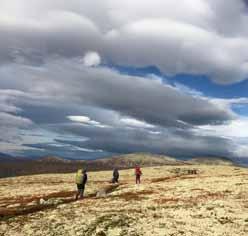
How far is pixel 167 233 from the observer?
37.6 metres

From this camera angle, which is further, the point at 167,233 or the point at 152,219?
the point at 152,219

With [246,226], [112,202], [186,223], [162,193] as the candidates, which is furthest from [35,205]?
[246,226]

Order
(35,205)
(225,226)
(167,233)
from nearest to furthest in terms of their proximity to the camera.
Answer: (167,233)
(225,226)
(35,205)

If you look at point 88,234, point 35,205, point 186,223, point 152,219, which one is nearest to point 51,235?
point 88,234

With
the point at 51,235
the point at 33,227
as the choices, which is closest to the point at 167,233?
the point at 51,235

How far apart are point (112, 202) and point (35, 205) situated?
12.4 m

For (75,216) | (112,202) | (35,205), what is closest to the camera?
(75,216)

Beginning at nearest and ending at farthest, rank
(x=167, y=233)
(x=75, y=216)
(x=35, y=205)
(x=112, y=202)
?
(x=167, y=233) < (x=75, y=216) < (x=112, y=202) < (x=35, y=205)

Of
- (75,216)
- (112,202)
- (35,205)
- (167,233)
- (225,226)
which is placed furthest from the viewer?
(35,205)

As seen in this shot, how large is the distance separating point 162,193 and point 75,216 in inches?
792

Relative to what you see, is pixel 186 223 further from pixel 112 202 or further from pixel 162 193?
pixel 162 193

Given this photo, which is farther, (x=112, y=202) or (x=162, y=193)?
(x=162, y=193)

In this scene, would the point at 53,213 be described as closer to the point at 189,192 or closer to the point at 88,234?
the point at 88,234

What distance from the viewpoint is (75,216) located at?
46.0 metres
